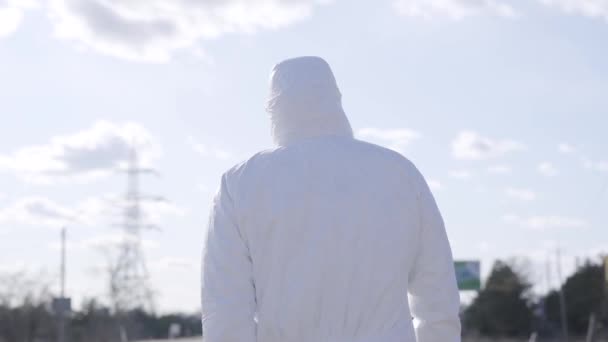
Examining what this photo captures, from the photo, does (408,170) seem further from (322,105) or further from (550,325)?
(550,325)

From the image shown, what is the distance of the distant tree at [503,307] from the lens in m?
89.8

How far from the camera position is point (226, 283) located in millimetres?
4062

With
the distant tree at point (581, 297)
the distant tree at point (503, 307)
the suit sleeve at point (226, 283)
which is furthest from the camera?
the distant tree at point (581, 297)

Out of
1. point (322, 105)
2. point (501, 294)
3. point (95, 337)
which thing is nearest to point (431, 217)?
point (322, 105)

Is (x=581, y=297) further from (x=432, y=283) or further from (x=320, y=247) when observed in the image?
(x=320, y=247)

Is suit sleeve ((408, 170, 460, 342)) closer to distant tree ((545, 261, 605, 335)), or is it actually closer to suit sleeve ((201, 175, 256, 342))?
suit sleeve ((201, 175, 256, 342))

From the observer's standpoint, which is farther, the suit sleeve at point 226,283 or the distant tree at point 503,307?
the distant tree at point 503,307

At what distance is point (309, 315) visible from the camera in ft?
13.3

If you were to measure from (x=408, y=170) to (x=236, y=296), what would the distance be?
30.3 inches

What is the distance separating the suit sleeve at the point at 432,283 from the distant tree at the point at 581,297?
88.3 meters

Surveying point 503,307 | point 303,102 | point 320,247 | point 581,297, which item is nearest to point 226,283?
point 320,247

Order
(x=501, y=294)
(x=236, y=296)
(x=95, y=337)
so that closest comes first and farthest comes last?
1. (x=236, y=296)
2. (x=95, y=337)
3. (x=501, y=294)

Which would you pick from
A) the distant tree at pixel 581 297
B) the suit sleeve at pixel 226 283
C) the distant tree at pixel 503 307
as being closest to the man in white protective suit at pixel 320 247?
the suit sleeve at pixel 226 283

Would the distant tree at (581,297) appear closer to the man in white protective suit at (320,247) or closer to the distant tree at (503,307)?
the distant tree at (503,307)
